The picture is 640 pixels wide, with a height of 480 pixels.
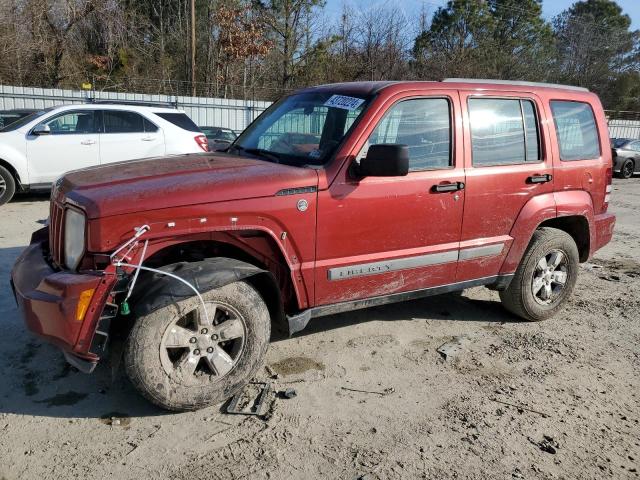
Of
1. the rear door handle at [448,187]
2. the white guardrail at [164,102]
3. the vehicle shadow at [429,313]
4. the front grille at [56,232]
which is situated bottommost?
the vehicle shadow at [429,313]

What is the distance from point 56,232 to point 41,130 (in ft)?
22.2

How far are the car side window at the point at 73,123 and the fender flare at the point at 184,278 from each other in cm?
742

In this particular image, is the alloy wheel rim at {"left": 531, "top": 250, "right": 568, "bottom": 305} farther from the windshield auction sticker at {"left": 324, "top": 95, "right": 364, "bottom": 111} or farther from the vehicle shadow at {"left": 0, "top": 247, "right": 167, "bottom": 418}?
the vehicle shadow at {"left": 0, "top": 247, "right": 167, "bottom": 418}

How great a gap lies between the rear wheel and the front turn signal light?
18783 millimetres

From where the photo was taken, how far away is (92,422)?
303 centimetres

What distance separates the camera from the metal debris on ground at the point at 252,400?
317 cm

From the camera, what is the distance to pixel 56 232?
3.25 metres

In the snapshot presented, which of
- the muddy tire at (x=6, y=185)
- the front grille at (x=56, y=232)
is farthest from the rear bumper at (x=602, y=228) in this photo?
the muddy tire at (x=6, y=185)

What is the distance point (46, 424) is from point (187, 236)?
1.33 metres

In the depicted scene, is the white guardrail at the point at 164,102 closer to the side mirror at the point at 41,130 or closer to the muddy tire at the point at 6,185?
the side mirror at the point at 41,130

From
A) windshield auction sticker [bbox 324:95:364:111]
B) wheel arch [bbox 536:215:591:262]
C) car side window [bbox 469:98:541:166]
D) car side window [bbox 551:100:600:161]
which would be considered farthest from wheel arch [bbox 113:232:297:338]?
car side window [bbox 551:100:600:161]

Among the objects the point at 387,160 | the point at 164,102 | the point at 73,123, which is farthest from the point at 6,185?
the point at 164,102

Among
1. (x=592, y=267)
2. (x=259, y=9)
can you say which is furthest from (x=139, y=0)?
(x=592, y=267)

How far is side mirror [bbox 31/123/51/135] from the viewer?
8.94 metres
